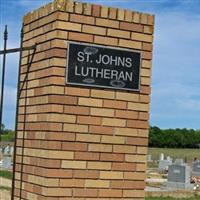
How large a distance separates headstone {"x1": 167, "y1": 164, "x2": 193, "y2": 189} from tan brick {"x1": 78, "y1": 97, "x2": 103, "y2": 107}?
1704 cm

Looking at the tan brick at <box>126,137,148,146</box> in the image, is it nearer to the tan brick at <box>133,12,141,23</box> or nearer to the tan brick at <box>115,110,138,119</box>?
the tan brick at <box>115,110,138,119</box>

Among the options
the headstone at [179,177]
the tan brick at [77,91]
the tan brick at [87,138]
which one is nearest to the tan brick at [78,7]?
the tan brick at [77,91]

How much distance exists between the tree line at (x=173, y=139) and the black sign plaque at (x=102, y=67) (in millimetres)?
102524

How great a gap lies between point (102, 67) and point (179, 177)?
1778cm

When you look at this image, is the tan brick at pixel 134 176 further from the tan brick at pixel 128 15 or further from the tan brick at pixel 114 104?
the tan brick at pixel 128 15

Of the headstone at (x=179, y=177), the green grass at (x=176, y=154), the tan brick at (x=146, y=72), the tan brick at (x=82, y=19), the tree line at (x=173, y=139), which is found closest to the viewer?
the tan brick at (x=82, y=19)

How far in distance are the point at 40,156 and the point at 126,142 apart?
71 cm

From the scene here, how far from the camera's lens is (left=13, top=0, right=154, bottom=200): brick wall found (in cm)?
406

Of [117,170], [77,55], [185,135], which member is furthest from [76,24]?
[185,135]

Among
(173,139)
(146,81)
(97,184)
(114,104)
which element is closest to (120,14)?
(146,81)

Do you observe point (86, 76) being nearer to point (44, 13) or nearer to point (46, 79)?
point (46, 79)

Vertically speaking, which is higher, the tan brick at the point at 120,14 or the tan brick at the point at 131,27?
the tan brick at the point at 120,14

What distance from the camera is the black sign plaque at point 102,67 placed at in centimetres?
415

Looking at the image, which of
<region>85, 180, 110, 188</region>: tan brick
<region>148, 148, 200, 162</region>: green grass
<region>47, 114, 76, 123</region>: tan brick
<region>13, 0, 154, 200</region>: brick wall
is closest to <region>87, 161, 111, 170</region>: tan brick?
<region>13, 0, 154, 200</region>: brick wall
